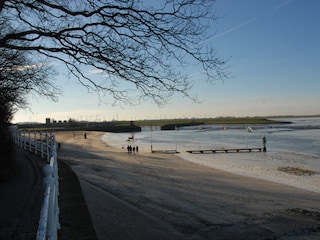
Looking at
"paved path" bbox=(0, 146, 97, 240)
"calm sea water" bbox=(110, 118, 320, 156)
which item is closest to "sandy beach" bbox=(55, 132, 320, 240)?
"paved path" bbox=(0, 146, 97, 240)

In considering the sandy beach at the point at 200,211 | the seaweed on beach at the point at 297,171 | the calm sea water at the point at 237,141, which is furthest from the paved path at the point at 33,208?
the calm sea water at the point at 237,141

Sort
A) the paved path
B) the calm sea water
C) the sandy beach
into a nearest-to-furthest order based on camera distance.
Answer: the paved path, the sandy beach, the calm sea water

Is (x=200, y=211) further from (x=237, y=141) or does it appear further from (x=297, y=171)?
(x=237, y=141)

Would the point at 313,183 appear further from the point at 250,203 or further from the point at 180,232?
the point at 180,232

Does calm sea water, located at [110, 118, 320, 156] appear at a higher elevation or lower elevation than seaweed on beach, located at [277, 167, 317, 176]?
higher

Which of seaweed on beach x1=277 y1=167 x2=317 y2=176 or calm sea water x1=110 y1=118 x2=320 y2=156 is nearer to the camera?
seaweed on beach x1=277 y1=167 x2=317 y2=176

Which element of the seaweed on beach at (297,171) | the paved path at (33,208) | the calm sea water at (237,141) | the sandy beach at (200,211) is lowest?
the seaweed on beach at (297,171)

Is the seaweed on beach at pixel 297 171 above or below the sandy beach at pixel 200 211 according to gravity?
below

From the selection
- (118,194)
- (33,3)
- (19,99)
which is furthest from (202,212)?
(19,99)

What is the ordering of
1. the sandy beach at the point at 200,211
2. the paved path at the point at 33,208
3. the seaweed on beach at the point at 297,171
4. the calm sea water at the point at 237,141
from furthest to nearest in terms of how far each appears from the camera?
the calm sea water at the point at 237,141, the seaweed on beach at the point at 297,171, the sandy beach at the point at 200,211, the paved path at the point at 33,208

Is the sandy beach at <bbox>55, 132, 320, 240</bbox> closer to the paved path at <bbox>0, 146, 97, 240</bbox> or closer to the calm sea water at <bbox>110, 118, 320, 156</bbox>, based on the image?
the paved path at <bbox>0, 146, 97, 240</bbox>

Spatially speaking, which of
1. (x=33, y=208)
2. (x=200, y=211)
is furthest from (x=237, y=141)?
(x=33, y=208)

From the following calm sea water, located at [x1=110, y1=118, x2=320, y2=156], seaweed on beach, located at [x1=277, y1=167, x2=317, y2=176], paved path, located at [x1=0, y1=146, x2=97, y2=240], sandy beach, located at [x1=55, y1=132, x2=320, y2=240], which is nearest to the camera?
paved path, located at [x1=0, y1=146, x2=97, y2=240]

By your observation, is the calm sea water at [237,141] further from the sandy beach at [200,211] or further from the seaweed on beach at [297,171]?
the sandy beach at [200,211]
